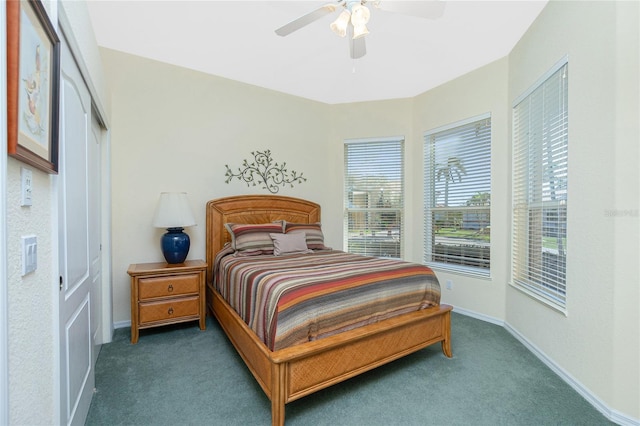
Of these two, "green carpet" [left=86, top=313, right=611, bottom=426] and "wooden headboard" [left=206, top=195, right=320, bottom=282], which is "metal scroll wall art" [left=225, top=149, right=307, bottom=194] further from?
"green carpet" [left=86, top=313, right=611, bottom=426]

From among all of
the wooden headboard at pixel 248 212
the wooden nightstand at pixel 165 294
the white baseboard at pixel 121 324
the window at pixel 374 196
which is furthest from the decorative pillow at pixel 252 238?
the window at pixel 374 196

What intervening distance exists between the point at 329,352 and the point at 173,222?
2010mm

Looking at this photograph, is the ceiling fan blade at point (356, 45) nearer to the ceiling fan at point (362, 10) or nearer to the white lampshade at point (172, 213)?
the ceiling fan at point (362, 10)

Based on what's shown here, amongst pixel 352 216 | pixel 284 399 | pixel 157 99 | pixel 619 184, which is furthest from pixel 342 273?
pixel 157 99

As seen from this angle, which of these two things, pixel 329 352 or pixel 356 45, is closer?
pixel 329 352

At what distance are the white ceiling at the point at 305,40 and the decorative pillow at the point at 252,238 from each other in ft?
6.07

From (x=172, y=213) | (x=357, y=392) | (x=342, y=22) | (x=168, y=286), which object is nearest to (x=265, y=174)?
(x=172, y=213)

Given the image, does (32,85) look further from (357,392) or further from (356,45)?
(357,392)

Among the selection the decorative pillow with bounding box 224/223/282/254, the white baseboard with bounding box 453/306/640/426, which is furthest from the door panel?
the white baseboard with bounding box 453/306/640/426

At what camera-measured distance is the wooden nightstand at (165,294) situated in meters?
2.67

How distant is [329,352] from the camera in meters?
1.79

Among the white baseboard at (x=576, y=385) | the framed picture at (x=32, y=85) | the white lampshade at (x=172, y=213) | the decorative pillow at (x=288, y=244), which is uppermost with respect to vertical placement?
the framed picture at (x=32, y=85)

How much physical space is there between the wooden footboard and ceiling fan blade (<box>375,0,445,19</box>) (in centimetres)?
214

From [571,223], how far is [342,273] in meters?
1.65
